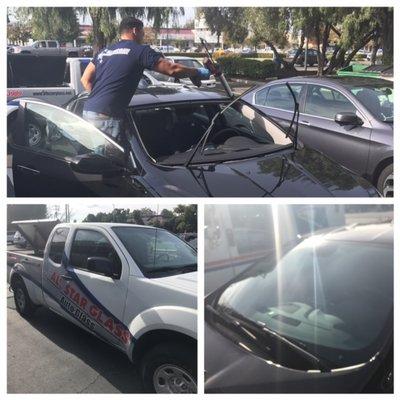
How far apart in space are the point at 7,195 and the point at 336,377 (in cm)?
193

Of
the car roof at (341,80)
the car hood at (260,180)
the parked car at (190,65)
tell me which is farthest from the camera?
the car roof at (341,80)

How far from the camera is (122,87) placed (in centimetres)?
277

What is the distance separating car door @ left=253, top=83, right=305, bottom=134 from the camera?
13.2 ft

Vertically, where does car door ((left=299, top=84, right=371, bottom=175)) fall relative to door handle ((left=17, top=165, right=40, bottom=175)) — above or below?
above

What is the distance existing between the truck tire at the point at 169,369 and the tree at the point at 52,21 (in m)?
1.92

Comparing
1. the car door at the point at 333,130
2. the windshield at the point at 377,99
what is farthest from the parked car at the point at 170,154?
the windshield at the point at 377,99

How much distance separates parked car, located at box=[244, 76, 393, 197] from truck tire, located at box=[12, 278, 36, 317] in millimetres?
2128

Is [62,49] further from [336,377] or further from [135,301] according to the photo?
[336,377]

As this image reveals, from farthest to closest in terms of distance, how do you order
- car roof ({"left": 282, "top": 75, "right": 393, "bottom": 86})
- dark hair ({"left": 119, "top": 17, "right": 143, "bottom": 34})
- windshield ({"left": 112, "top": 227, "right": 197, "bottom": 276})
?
1. car roof ({"left": 282, "top": 75, "right": 393, "bottom": 86})
2. dark hair ({"left": 119, "top": 17, "right": 143, "bottom": 34})
3. windshield ({"left": 112, "top": 227, "right": 197, "bottom": 276})

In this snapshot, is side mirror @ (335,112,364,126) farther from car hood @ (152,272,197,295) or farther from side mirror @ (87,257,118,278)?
side mirror @ (87,257,118,278)

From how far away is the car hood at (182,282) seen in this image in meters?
2.23

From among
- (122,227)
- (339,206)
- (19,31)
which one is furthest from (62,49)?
(339,206)

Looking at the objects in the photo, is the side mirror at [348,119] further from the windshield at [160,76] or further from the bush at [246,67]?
the windshield at [160,76]

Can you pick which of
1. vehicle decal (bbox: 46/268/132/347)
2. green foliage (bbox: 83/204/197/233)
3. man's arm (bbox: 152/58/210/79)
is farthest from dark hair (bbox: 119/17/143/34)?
vehicle decal (bbox: 46/268/132/347)
